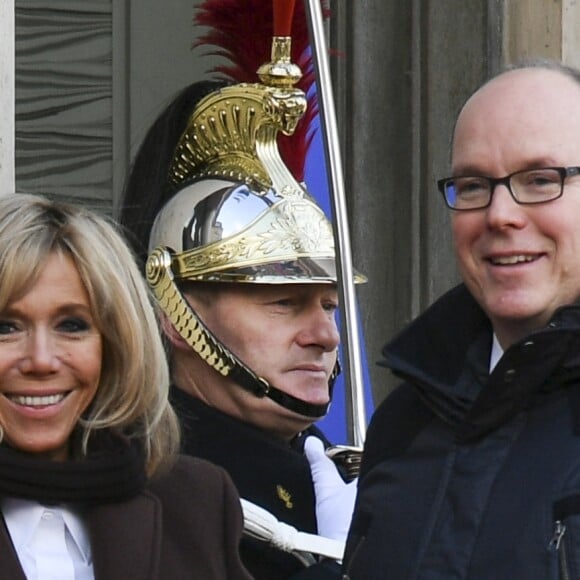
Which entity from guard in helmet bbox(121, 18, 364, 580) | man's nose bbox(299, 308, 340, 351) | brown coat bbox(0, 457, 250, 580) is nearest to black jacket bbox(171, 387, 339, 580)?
guard in helmet bbox(121, 18, 364, 580)

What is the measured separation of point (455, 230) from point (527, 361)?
253mm

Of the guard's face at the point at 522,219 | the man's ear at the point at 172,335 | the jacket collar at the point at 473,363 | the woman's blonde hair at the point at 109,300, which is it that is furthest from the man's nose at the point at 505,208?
the man's ear at the point at 172,335

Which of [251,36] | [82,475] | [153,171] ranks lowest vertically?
[82,475]

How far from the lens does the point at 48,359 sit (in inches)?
136

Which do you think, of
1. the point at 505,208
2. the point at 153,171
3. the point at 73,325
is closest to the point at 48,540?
the point at 73,325

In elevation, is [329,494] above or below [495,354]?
below

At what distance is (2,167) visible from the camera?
4.35 m

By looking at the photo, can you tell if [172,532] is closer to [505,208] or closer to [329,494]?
[505,208]

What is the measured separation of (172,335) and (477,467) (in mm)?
1510

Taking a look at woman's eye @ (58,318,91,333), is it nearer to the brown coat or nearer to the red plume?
the brown coat

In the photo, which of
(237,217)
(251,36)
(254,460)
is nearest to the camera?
(254,460)

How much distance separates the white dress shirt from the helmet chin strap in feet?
3.59

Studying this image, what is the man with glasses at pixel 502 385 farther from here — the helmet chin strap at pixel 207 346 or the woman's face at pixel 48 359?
the helmet chin strap at pixel 207 346

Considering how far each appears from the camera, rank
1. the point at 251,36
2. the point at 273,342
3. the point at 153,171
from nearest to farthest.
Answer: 1. the point at 273,342
2. the point at 153,171
3. the point at 251,36
